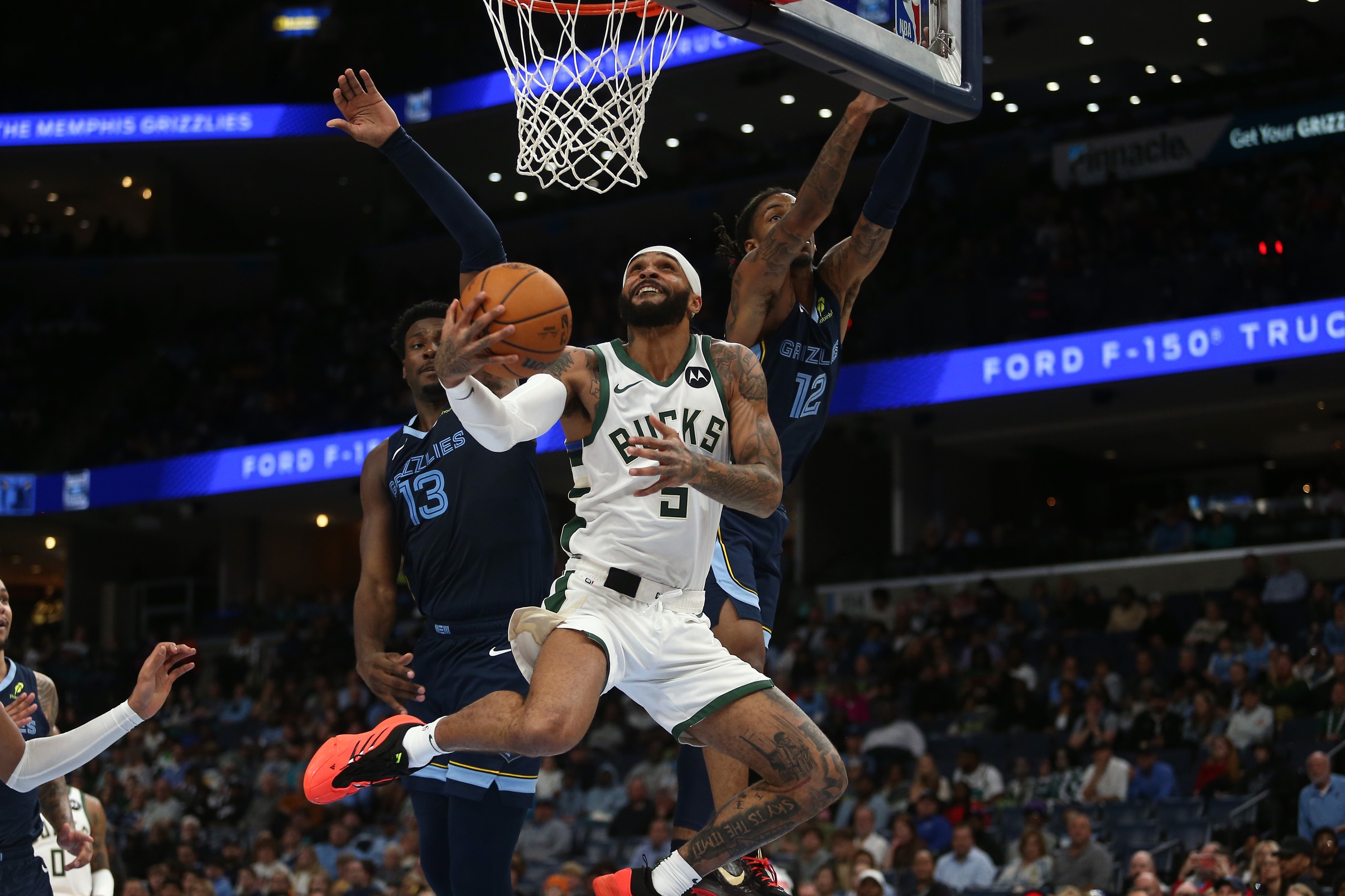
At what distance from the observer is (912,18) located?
19.6 ft

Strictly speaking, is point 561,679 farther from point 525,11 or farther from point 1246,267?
point 1246,267

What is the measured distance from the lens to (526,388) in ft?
16.8

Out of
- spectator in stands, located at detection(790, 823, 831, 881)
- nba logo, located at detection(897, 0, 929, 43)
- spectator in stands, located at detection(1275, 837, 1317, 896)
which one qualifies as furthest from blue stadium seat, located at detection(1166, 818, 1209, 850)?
nba logo, located at detection(897, 0, 929, 43)

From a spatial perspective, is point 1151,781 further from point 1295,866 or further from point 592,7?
point 592,7

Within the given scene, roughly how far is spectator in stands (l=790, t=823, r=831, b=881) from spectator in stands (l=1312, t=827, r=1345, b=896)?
3930mm

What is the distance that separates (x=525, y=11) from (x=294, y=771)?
13.1m

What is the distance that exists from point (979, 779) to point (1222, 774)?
2176 millimetres

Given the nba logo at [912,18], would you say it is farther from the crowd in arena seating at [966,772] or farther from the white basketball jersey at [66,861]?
the crowd in arena seating at [966,772]

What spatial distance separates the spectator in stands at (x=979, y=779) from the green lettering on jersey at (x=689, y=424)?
9.53 m

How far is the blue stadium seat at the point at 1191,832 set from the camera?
1248 cm

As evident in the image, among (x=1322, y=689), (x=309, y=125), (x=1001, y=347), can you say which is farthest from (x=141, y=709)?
(x=309, y=125)

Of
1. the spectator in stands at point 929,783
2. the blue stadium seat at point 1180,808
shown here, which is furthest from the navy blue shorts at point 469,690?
the spectator in stands at point 929,783

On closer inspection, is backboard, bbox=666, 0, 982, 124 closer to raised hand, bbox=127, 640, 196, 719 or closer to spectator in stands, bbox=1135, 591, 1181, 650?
raised hand, bbox=127, 640, 196, 719

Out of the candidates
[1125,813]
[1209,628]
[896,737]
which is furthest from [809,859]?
[1209,628]
